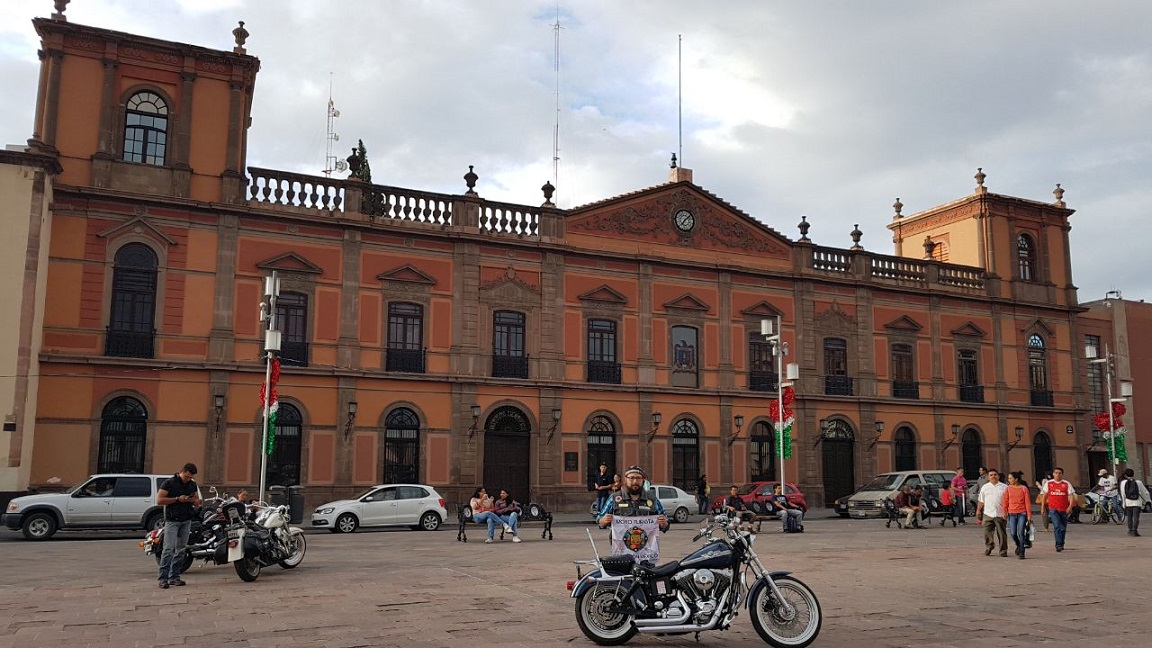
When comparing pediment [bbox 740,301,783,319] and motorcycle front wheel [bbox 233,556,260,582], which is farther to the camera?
pediment [bbox 740,301,783,319]

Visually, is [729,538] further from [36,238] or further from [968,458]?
[968,458]

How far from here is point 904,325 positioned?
1463 inches

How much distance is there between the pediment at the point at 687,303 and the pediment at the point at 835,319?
5.18 metres

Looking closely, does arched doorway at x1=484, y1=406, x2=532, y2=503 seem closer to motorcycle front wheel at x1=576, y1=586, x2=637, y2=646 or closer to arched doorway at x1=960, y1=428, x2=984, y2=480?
arched doorway at x1=960, y1=428, x2=984, y2=480

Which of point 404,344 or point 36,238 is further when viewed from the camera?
point 404,344

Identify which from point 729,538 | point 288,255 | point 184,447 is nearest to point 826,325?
point 288,255

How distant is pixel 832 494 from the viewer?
3481 centimetres

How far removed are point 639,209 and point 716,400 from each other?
724cm

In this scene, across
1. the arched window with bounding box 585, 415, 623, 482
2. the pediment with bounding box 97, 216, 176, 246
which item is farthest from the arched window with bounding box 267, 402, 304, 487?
the arched window with bounding box 585, 415, 623, 482

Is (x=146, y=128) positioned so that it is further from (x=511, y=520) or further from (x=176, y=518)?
(x=176, y=518)

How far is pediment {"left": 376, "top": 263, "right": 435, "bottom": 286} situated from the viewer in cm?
2881

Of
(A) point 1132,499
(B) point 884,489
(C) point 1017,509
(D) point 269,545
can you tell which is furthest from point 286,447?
(A) point 1132,499

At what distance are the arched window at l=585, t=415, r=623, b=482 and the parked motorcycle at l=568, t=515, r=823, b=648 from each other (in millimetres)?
22496

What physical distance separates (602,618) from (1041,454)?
3673 centimetres
